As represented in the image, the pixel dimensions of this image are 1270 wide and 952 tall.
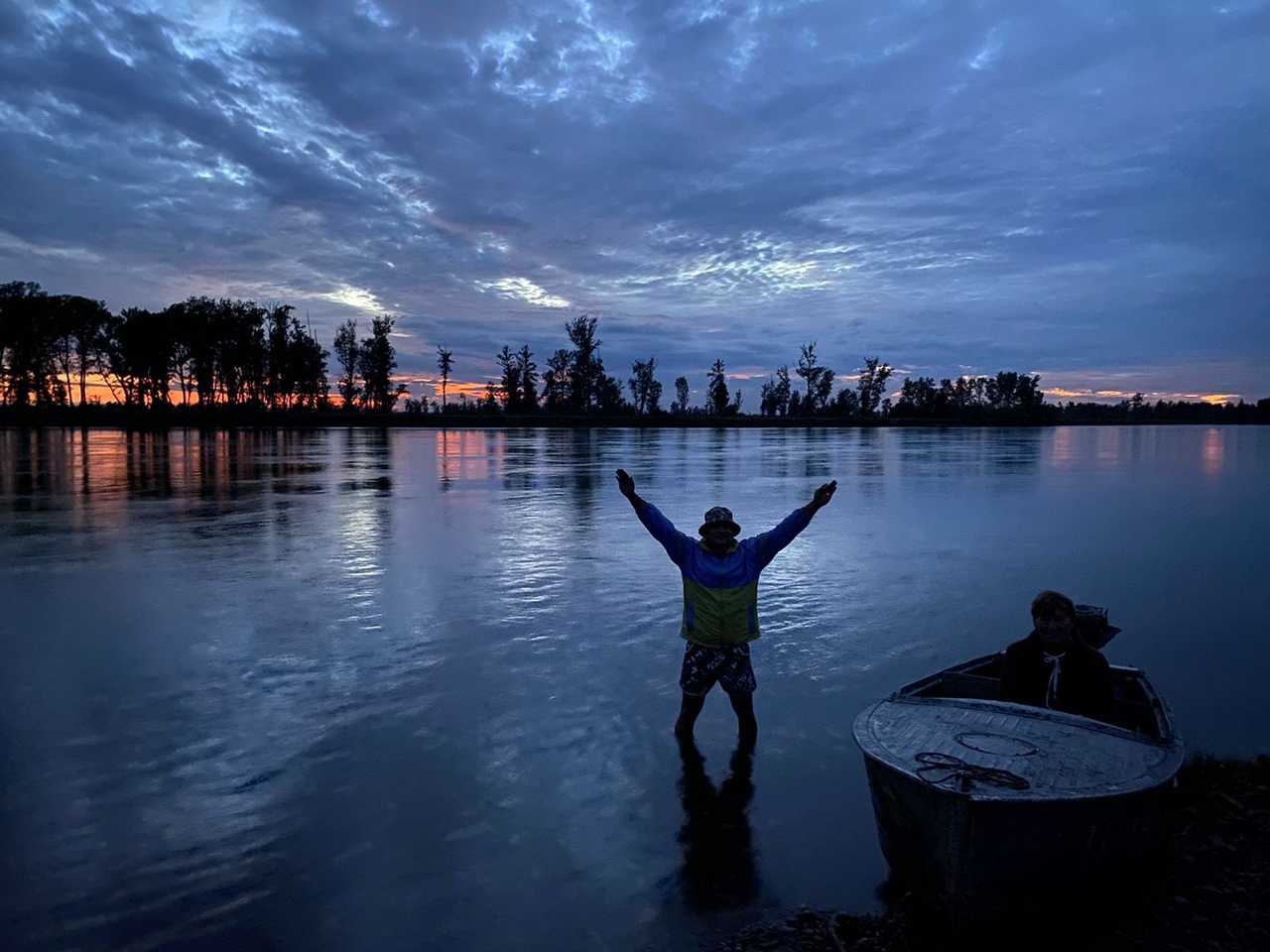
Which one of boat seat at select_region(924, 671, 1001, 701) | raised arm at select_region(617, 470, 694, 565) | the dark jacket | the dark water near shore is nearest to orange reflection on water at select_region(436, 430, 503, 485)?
the dark water near shore

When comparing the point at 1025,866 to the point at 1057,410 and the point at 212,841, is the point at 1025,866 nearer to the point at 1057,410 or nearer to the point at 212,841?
the point at 212,841

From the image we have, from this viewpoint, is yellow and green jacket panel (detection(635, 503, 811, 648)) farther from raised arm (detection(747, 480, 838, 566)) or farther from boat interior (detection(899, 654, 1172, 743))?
boat interior (detection(899, 654, 1172, 743))

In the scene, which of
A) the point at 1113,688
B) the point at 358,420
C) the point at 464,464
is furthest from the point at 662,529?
the point at 358,420

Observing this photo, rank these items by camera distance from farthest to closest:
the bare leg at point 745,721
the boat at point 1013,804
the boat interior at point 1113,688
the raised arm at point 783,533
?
1. the bare leg at point 745,721
2. the raised arm at point 783,533
3. the boat interior at point 1113,688
4. the boat at point 1013,804

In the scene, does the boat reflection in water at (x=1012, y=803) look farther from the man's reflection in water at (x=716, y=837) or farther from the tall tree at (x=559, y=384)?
the tall tree at (x=559, y=384)

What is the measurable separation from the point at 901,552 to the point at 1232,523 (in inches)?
395

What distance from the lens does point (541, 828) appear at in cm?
521

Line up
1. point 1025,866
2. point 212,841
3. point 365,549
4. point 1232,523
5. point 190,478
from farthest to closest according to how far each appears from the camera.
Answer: point 190,478 < point 1232,523 < point 365,549 < point 212,841 < point 1025,866

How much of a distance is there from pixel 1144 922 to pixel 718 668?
2720mm

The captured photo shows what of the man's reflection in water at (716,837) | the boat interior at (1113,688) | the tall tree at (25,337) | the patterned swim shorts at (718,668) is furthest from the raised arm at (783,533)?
the tall tree at (25,337)

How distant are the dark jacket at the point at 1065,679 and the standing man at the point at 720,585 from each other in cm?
155

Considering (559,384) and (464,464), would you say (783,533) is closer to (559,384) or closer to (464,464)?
(464,464)

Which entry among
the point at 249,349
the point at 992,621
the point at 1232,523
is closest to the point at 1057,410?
the point at 249,349

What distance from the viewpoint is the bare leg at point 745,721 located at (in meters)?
6.23
